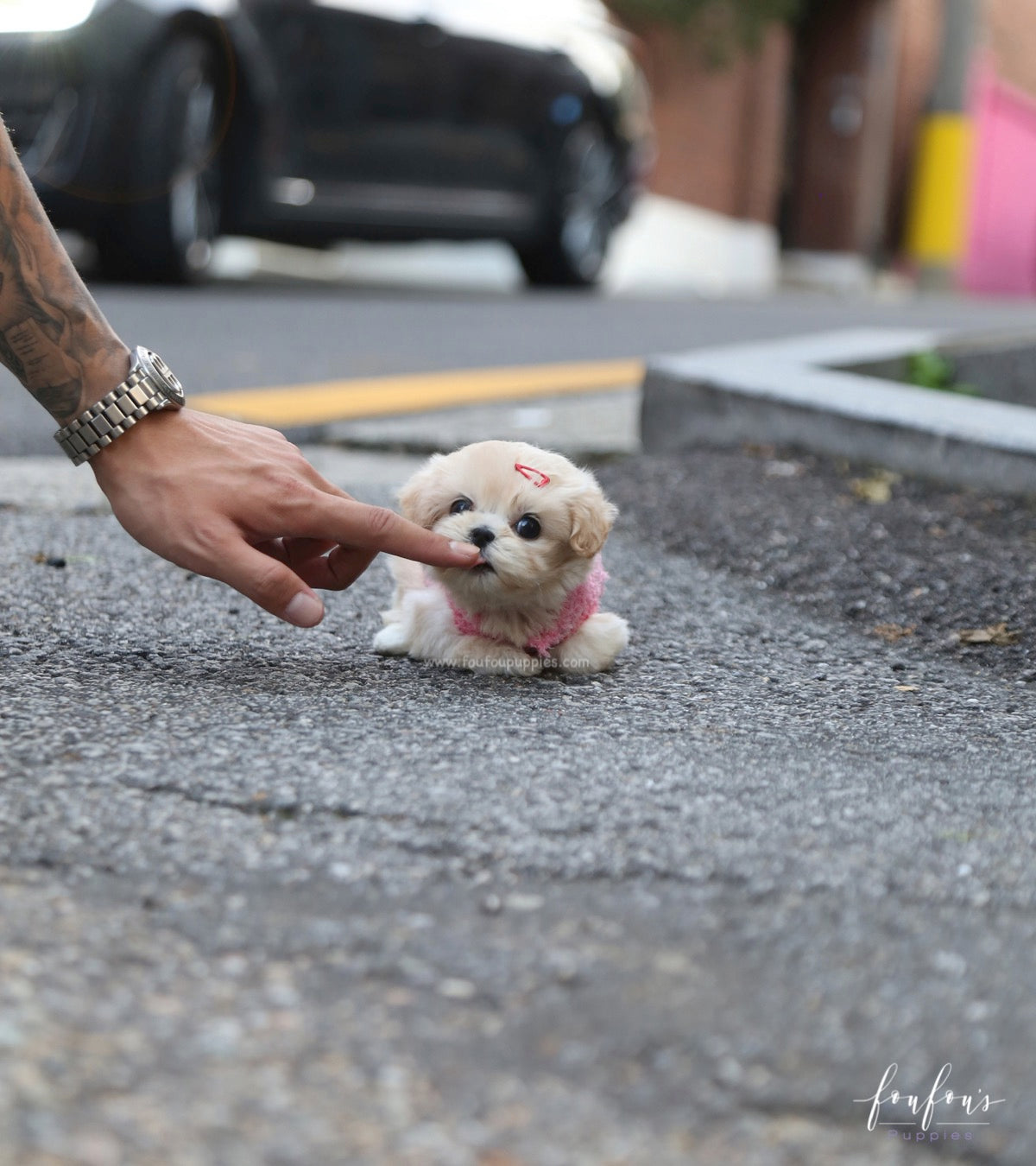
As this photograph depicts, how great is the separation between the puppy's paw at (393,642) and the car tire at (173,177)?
4.66 meters

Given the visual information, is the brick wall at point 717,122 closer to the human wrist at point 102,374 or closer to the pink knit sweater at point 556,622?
the pink knit sweater at point 556,622

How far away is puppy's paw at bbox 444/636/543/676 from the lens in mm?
2316

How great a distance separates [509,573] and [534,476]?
0.49 feet

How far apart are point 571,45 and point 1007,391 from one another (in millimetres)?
Answer: 4890

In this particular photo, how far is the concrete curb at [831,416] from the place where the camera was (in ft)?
11.1

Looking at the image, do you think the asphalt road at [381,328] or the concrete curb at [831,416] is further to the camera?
the asphalt road at [381,328]

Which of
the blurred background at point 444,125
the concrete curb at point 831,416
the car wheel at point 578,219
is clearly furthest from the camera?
the car wheel at point 578,219

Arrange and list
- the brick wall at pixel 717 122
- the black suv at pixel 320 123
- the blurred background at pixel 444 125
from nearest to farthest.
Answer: the black suv at pixel 320 123, the blurred background at pixel 444 125, the brick wall at pixel 717 122

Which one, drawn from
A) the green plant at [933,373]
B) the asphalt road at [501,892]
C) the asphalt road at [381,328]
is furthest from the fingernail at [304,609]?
the green plant at [933,373]

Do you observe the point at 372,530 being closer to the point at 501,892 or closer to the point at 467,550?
the point at 467,550

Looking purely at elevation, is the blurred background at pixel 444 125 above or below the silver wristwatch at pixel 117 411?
above

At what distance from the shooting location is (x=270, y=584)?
2047mm

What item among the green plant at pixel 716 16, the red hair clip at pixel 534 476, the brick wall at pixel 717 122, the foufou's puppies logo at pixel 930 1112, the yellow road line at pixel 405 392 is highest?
the green plant at pixel 716 16

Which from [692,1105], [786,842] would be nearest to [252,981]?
[692,1105]
